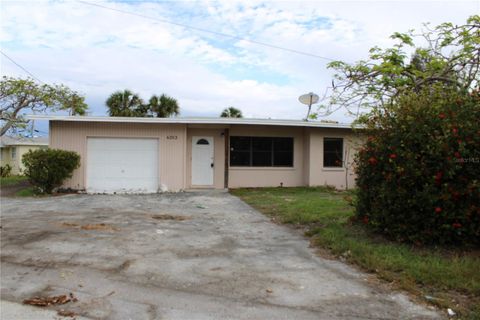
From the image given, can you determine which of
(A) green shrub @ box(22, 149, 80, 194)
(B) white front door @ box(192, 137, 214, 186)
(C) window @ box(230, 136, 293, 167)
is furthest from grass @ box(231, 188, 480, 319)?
(A) green shrub @ box(22, 149, 80, 194)

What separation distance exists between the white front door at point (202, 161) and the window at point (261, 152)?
0.97 meters

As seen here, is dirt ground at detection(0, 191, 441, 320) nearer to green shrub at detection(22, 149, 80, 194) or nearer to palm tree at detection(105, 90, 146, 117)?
green shrub at detection(22, 149, 80, 194)

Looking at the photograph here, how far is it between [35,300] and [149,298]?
1.14 meters

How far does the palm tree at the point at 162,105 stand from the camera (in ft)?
88.8

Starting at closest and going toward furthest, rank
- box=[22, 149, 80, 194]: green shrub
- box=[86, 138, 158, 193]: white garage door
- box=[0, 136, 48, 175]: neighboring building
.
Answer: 1. box=[22, 149, 80, 194]: green shrub
2. box=[86, 138, 158, 193]: white garage door
3. box=[0, 136, 48, 175]: neighboring building

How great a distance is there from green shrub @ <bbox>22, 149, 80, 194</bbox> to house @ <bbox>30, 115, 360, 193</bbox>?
730 mm

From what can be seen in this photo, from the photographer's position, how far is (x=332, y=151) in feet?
54.8

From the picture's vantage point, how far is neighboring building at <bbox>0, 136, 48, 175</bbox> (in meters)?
29.6

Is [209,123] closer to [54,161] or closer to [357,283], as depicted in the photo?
[54,161]

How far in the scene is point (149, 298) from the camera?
13.8 feet

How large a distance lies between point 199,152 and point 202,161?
1.24 ft

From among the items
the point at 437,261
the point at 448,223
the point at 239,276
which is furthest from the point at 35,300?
the point at 448,223

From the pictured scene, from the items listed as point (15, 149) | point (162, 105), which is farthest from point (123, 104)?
point (15, 149)

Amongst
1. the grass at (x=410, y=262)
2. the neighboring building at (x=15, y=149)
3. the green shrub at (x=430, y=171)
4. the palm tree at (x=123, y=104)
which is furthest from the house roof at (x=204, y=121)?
the neighboring building at (x=15, y=149)
